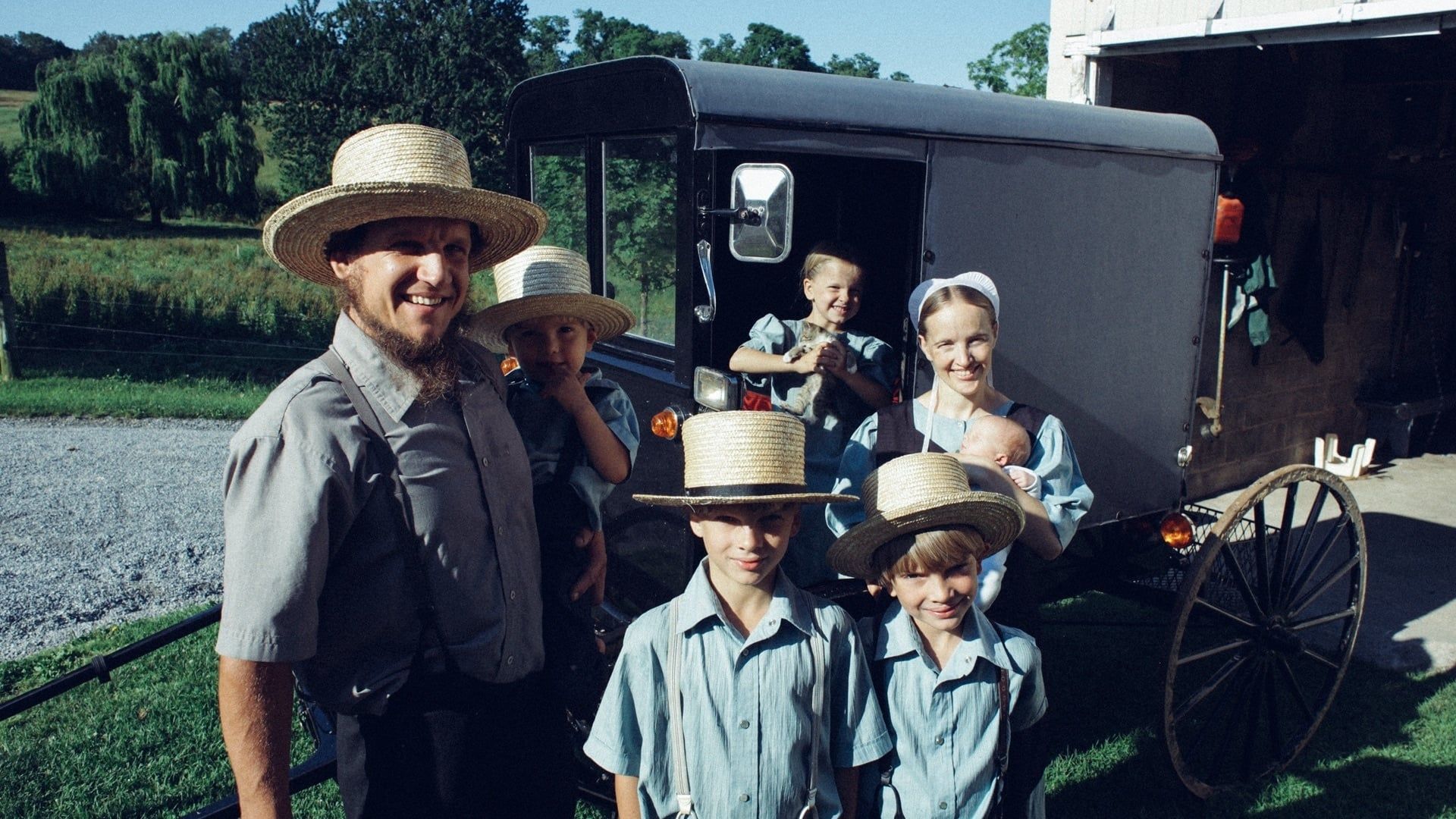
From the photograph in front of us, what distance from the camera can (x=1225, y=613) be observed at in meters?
4.04

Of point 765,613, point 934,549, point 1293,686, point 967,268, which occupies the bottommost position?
point 1293,686

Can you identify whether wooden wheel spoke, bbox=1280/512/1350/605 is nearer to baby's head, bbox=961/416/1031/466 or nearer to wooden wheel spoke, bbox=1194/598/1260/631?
wooden wheel spoke, bbox=1194/598/1260/631

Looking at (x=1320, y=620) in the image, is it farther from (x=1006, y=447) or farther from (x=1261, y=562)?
(x=1006, y=447)

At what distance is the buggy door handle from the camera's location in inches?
124

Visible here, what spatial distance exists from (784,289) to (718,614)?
109 inches

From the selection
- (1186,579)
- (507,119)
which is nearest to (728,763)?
(1186,579)

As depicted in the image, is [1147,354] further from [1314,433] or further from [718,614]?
[1314,433]

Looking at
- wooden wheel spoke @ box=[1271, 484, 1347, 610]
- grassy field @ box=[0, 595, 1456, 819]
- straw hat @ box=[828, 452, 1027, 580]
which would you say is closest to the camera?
straw hat @ box=[828, 452, 1027, 580]

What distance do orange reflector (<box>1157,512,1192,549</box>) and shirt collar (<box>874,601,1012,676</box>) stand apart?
1989 mm

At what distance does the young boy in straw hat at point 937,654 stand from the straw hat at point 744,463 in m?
0.16

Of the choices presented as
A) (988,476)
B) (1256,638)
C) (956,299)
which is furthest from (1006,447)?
(1256,638)

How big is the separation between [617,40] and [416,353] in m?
57.6

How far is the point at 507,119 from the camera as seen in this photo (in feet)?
14.9

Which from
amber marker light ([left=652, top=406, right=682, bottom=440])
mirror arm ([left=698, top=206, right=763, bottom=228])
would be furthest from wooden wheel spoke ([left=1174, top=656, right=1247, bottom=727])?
mirror arm ([left=698, top=206, right=763, bottom=228])
